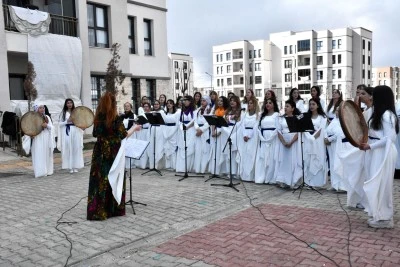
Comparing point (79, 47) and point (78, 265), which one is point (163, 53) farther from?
point (78, 265)

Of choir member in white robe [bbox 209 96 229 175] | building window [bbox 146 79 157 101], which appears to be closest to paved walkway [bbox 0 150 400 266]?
choir member in white robe [bbox 209 96 229 175]

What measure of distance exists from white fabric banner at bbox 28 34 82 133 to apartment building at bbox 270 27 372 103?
2827 inches

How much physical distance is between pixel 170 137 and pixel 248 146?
2980 mm

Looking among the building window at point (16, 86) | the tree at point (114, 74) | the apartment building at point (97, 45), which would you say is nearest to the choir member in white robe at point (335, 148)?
the tree at point (114, 74)

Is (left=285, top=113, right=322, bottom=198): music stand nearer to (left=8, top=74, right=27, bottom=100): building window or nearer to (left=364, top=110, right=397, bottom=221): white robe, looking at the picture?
(left=364, top=110, right=397, bottom=221): white robe

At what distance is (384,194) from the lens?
613 cm

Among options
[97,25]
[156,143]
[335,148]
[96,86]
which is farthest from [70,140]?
[97,25]

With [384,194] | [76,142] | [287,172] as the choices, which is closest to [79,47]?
[76,142]

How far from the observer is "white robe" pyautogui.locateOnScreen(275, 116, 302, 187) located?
9.29 metres

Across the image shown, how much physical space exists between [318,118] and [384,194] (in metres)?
3.51

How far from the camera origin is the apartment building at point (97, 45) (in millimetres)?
19000

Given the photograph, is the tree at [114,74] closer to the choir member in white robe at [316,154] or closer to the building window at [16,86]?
the building window at [16,86]

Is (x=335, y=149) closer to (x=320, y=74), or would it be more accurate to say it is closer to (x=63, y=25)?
(x=63, y=25)

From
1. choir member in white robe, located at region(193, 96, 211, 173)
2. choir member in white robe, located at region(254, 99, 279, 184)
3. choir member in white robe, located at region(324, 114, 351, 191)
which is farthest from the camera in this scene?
choir member in white robe, located at region(193, 96, 211, 173)
